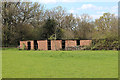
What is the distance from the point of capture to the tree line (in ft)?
147

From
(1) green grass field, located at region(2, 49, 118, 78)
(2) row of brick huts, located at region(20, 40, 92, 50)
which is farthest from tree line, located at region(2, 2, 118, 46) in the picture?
(1) green grass field, located at region(2, 49, 118, 78)

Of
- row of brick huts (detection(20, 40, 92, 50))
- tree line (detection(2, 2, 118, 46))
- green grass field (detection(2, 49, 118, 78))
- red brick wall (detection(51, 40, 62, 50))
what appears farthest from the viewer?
tree line (detection(2, 2, 118, 46))

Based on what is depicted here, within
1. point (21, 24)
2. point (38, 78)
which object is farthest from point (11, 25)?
point (38, 78)

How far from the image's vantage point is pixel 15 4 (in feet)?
153

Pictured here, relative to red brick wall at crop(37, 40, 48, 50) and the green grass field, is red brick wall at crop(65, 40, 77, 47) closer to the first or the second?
red brick wall at crop(37, 40, 48, 50)

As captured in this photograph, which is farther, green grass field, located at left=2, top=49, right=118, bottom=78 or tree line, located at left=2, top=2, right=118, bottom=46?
tree line, located at left=2, top=2, right=118, bottom=46

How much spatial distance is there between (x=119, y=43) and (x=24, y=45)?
1583cm

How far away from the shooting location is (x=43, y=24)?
4828cm

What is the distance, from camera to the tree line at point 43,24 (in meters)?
44.8

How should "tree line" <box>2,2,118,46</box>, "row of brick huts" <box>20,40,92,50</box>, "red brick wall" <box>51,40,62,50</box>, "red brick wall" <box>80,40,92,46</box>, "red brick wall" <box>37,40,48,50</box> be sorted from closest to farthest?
"red brick wall" <box>80,40,92,46</box> < "row of brick huts" <box>20,40,92,50</box> < "red brick wall" <box>51,40,62,50</box> < "red brick wall" <box>37,40,48,50</box> < "tree line" <box>2,2,118,46</box>

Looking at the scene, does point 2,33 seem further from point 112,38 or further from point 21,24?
point 112,38

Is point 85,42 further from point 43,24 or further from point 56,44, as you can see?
point 43,24

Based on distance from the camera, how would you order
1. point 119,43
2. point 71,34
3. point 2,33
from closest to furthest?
point 119,43 < point 2,33 < point 71,34

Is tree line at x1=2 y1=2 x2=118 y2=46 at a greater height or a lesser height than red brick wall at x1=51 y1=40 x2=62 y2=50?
greater
